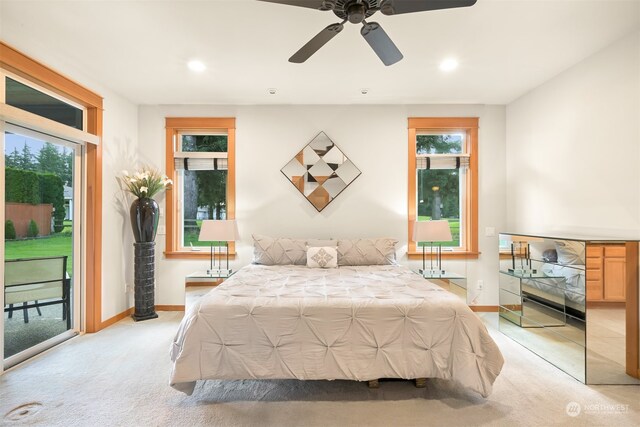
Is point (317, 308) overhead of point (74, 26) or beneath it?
beneath

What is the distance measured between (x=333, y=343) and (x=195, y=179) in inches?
→ 123

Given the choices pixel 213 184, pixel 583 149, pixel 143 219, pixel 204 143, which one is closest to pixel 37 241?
pixel 143 219

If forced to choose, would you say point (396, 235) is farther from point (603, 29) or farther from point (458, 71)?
point (603, 29)

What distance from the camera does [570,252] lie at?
253cm

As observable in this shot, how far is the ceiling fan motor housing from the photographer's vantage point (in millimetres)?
1688

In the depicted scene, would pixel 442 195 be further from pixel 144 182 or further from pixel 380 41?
pixel 144 182

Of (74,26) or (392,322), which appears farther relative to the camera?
(74,26)

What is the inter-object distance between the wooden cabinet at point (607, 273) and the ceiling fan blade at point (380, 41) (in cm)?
205

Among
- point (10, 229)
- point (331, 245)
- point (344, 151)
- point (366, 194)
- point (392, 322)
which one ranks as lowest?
point (392, 322)

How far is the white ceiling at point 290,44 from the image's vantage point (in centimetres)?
223

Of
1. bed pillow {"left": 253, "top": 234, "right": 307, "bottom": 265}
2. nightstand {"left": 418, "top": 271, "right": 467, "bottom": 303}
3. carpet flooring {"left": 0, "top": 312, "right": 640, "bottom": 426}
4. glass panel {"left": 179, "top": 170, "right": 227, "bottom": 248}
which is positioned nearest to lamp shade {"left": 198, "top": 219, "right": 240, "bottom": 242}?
bed pillow {"left": 253, "top": 234, "right": 307, "bottom": 265}

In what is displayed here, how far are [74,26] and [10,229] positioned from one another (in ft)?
5.58

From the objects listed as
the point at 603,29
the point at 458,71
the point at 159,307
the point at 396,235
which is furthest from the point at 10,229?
the point at 603,29

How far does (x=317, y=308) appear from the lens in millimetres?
2076
